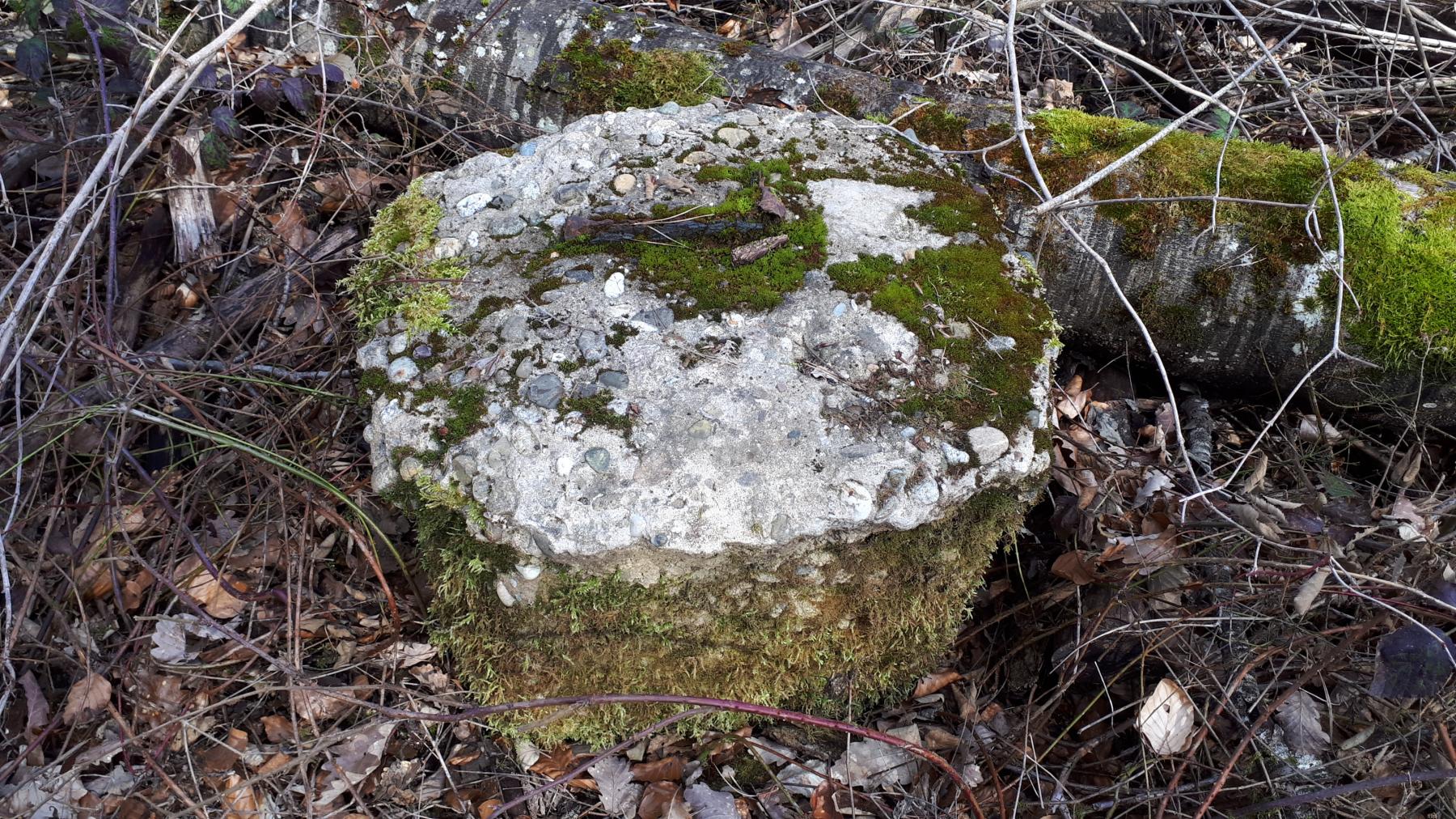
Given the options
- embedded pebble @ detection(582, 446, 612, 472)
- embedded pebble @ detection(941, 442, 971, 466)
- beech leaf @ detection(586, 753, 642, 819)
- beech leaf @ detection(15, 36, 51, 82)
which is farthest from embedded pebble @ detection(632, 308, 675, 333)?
beech leaf @ detection(15, 36, 51, 82)

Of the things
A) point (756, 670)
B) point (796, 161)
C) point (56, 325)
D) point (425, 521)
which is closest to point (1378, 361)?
point (796, 161)

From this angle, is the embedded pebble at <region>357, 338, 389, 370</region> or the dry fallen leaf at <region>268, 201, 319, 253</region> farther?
the dry fallen leaf at <region>268, 201, 319, 253</region>

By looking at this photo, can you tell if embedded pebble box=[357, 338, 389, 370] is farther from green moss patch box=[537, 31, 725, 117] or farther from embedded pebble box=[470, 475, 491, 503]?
green moss patch box=[537, 31, 725, 117]

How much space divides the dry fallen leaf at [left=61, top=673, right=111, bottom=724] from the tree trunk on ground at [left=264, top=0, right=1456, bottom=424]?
1.97 metres

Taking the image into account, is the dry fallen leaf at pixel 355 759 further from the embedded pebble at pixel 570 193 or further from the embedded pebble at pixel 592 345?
the embedded pebble at pixel 570 193

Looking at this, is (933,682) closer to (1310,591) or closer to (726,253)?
(1310,591)

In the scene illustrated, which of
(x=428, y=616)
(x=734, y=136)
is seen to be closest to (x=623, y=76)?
(x=734, y=136)

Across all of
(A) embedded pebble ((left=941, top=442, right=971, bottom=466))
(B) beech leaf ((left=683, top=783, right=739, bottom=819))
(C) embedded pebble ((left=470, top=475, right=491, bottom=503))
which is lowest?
(B) beech leaf ((left=683, top=783, right=739, bottom=819))

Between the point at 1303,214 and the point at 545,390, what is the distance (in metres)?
2.33

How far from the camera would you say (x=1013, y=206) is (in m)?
2.60

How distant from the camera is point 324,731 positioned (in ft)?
6.77

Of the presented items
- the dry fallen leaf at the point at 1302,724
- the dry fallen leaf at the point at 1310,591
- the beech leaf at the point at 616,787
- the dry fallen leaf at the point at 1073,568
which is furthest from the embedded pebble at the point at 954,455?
the beech leaf at the point at 616,787

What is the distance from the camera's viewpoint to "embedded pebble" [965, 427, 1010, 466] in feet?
6.15

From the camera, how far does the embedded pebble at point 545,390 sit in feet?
6.10
